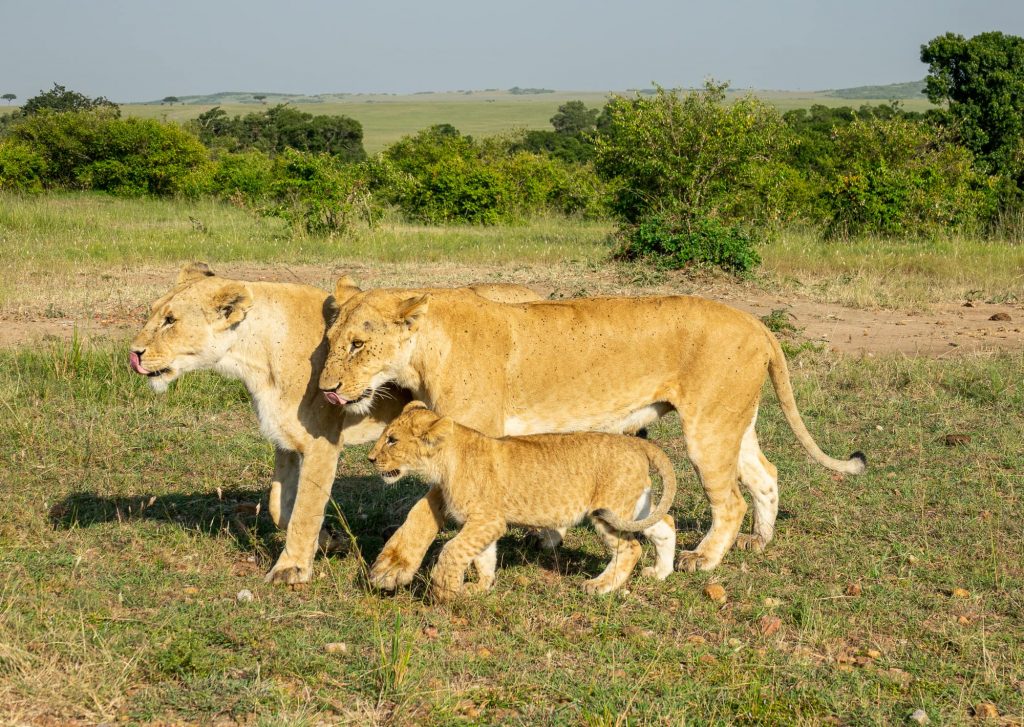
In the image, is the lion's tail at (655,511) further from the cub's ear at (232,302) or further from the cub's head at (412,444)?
the cub's ear at (232,302)

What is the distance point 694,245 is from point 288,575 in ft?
32.8

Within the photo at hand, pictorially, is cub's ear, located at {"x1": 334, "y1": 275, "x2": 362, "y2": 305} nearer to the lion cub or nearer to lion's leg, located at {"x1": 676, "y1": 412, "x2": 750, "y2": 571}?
the lion cub

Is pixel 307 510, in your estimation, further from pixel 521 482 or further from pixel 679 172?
pixel 679 172

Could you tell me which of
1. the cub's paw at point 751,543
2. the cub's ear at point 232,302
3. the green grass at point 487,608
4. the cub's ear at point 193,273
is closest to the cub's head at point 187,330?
the cub's ear at point 232,302

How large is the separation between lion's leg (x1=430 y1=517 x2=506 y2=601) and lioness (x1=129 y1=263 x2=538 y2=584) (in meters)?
0.67

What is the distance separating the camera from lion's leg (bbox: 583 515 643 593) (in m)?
5.37

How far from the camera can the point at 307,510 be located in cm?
540

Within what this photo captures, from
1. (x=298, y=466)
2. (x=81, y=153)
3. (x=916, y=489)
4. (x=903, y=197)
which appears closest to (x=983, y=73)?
(x=903, y=197)

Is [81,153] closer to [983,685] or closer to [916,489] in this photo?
[916,489]

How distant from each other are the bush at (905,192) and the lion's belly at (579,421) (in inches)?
514

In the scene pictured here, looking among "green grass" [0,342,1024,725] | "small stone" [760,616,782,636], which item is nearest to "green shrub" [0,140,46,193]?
"green grass" [0,342,1024,725]

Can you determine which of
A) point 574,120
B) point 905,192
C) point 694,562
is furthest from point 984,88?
point 574,120

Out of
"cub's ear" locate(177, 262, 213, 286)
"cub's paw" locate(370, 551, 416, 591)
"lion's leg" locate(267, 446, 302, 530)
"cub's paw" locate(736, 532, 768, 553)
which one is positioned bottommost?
"cub's paw" locate(736, 532, 768, 553)

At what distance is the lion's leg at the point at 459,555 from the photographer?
508 centimetres
